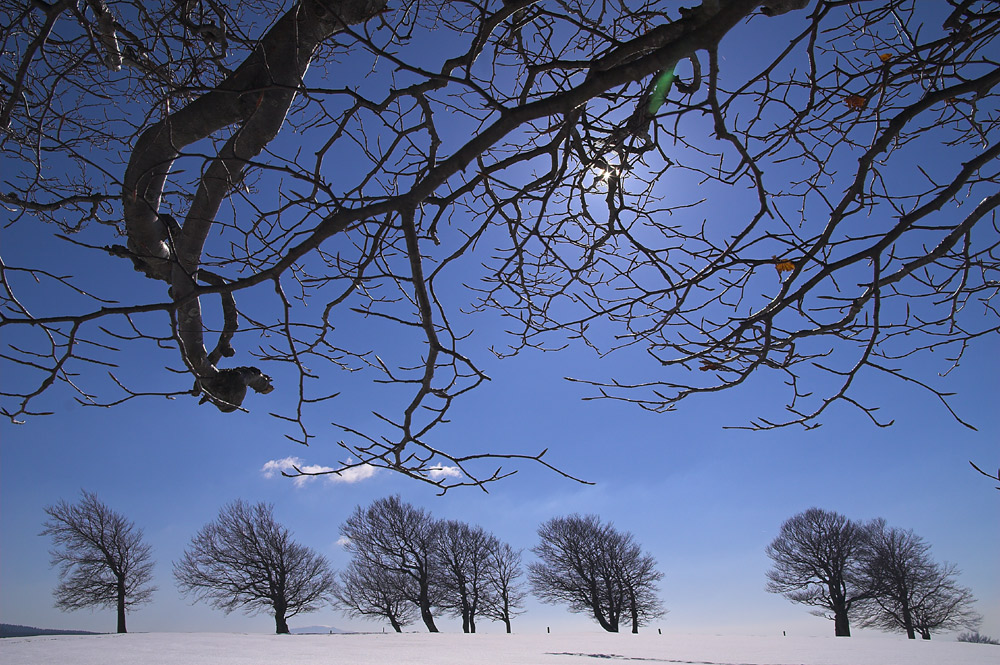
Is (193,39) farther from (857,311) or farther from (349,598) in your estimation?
(349,598)

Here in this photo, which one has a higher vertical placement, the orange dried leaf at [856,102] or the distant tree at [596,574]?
the orange dried leaf at [856,102]

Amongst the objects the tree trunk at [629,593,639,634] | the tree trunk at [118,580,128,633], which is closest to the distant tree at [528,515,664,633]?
the tree trunk at [629,593,639,634]

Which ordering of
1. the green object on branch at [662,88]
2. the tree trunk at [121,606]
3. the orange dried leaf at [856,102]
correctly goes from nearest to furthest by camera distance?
1. the green object on branch at [662,88]
2. the orange dried leaf at [856,102]
3. the tree trunk at [121,606]

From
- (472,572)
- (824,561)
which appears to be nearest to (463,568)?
(472,572)

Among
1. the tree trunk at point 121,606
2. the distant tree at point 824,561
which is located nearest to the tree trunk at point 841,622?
the distant tree at point 824,561

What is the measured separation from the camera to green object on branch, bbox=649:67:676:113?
7.27 feet

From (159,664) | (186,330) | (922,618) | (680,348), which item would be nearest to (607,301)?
(680,348)

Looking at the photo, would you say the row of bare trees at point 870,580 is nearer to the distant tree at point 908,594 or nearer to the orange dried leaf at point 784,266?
the distant tree at point 908,594

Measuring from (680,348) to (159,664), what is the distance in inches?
356

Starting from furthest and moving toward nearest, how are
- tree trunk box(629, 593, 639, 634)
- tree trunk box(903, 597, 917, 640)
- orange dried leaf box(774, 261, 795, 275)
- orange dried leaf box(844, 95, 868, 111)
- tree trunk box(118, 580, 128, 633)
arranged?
tree trunk box(629, 593, 639, 634) → tree trunk box(903, 597, 917, 640) → tree trunk box(118, 580, 128, 633) → orange dried leaf box(844, 95, 868, 111) → orange dried leaf box(774, 261, 795, 275)

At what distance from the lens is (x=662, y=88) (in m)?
2.24

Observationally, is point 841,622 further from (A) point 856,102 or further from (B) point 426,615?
(A) point 856,102

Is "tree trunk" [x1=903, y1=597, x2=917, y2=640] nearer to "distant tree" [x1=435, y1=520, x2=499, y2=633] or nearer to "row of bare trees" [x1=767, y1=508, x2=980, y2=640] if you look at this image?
"row of bare trees" [x1=767, y1=508, x2=980, y2=640]

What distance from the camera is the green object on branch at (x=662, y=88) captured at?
2217 millimetres
